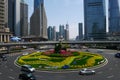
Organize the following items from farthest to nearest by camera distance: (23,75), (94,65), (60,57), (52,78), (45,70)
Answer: (60,57), (94,65), (45,70), (52,78), (23,75)

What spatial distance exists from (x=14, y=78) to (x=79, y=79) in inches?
638

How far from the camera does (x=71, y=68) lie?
235 feet

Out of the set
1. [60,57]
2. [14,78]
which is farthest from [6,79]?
[60,57]

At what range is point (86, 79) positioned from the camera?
181 feet

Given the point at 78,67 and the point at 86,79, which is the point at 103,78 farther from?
the point at 78,67

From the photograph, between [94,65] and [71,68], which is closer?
[71,68]

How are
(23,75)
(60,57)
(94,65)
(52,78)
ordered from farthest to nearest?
(60,57) < (94,65) < (52,78) < (23,75)

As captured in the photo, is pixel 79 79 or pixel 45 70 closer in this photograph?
pixel 79 79

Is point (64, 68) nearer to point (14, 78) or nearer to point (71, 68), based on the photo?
point (71, 68)

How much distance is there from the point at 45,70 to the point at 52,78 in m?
13.5

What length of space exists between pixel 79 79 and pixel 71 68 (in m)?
15.8

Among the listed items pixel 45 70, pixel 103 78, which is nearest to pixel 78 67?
pixel 45 70

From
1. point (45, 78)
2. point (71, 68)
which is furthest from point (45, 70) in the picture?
point (45, 78)

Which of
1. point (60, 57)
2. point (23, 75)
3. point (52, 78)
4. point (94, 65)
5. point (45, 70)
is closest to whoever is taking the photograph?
point (23, 75)
